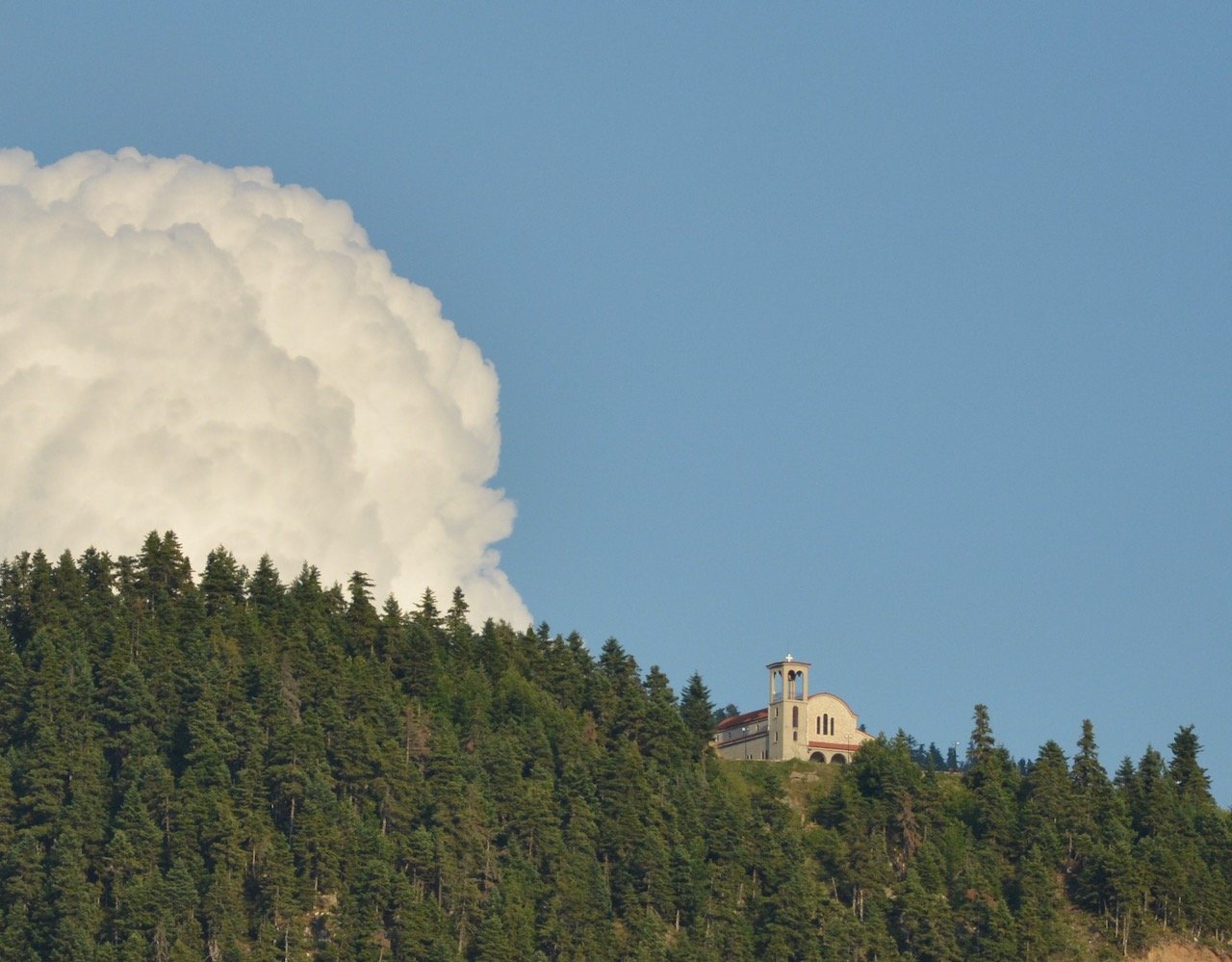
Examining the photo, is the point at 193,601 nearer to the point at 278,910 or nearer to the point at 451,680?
the point at 451,680

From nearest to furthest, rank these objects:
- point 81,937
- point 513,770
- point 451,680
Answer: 1. point 81,937
2. point 513,770
3. point 451,680

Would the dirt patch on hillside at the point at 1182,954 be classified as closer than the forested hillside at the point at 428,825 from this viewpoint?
No

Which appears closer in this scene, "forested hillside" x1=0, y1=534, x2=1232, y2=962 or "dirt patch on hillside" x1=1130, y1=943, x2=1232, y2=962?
"forested hillside" x1=0, y1=534, x2=1232, y2=962

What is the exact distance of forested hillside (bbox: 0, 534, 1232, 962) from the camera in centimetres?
16412

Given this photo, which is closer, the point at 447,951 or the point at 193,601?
the point at 447,951

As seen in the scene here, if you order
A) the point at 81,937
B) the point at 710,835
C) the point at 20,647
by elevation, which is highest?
the point at 20,647

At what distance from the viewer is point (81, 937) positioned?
516ft

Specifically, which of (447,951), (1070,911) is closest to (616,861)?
(447,951)

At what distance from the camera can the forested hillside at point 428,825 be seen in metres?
164

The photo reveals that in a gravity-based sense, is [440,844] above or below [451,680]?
below

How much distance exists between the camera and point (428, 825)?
176m

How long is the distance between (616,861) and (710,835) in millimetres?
7841

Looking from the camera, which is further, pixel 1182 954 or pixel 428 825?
pixel 1182 954

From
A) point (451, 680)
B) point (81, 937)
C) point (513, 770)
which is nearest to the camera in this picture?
point (81, 937)
